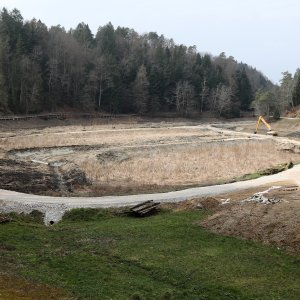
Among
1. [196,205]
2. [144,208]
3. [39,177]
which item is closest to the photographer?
[144,208]

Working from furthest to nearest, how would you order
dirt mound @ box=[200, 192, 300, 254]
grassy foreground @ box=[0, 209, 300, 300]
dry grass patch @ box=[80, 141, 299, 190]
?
dry grass patch @ box=[80, 141, 299, 190] → dirt mound @ box=[200, 192, 300, 254] → grassy foreground @ box=[0, 209, 300, 300]

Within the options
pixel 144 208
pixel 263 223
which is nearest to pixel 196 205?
pixel 144 208

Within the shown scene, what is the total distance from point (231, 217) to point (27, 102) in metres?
75.1

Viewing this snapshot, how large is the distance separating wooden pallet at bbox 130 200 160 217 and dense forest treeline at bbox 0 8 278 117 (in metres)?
62.9

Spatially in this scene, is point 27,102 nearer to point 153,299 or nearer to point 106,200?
point 106,200

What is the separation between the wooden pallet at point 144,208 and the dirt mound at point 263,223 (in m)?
4.05

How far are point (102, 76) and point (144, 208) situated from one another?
86.3 m

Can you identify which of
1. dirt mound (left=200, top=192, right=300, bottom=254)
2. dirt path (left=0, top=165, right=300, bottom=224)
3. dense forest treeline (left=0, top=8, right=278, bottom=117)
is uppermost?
dense forest treeline (left=0, top=8, right=278, bottom=117)

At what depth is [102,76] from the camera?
111062mm

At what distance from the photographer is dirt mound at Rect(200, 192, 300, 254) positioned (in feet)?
70.5

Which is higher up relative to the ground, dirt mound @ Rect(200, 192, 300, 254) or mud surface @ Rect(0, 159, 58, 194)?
dirt mound @ Rect(200, 192, 300, 254)

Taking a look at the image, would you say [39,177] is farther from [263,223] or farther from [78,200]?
[263,223]

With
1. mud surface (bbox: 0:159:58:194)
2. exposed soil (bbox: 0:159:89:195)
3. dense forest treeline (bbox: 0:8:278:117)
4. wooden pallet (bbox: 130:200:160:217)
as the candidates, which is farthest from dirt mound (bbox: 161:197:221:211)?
dense forest treeline (bbox: 0:8:278:117)

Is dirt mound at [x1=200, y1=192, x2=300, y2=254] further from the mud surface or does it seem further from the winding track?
the mud surface
